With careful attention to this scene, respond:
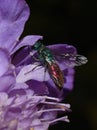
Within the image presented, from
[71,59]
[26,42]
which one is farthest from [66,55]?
[26,42]

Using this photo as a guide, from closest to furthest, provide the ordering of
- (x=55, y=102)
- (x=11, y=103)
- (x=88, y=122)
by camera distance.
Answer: (x=11, y=103)
(x=55, y=102)
(x=88, y=122)

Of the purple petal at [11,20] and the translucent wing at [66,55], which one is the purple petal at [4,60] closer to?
the purple petal at [11,20]

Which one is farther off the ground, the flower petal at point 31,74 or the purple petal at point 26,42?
the purple petal at point 26,42

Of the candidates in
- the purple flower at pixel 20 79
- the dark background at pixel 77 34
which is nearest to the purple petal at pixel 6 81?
the purple flower at pixel 20 79

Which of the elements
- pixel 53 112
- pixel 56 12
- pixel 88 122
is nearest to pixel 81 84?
pixel 88 122

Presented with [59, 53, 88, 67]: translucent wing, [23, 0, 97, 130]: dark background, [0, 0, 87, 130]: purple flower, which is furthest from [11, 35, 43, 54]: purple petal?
[23, 0, 97, 130]: dark background

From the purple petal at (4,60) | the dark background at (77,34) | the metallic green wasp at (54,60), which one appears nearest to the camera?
the purple petal at (4,60)

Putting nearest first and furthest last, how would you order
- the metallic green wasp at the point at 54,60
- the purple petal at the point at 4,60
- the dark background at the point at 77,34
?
the purple petal at the point at 4,60
the metallic green wasp at the point at 54,60
the dark background at the point at 77,34

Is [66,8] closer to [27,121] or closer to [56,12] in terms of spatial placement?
[56,12]
